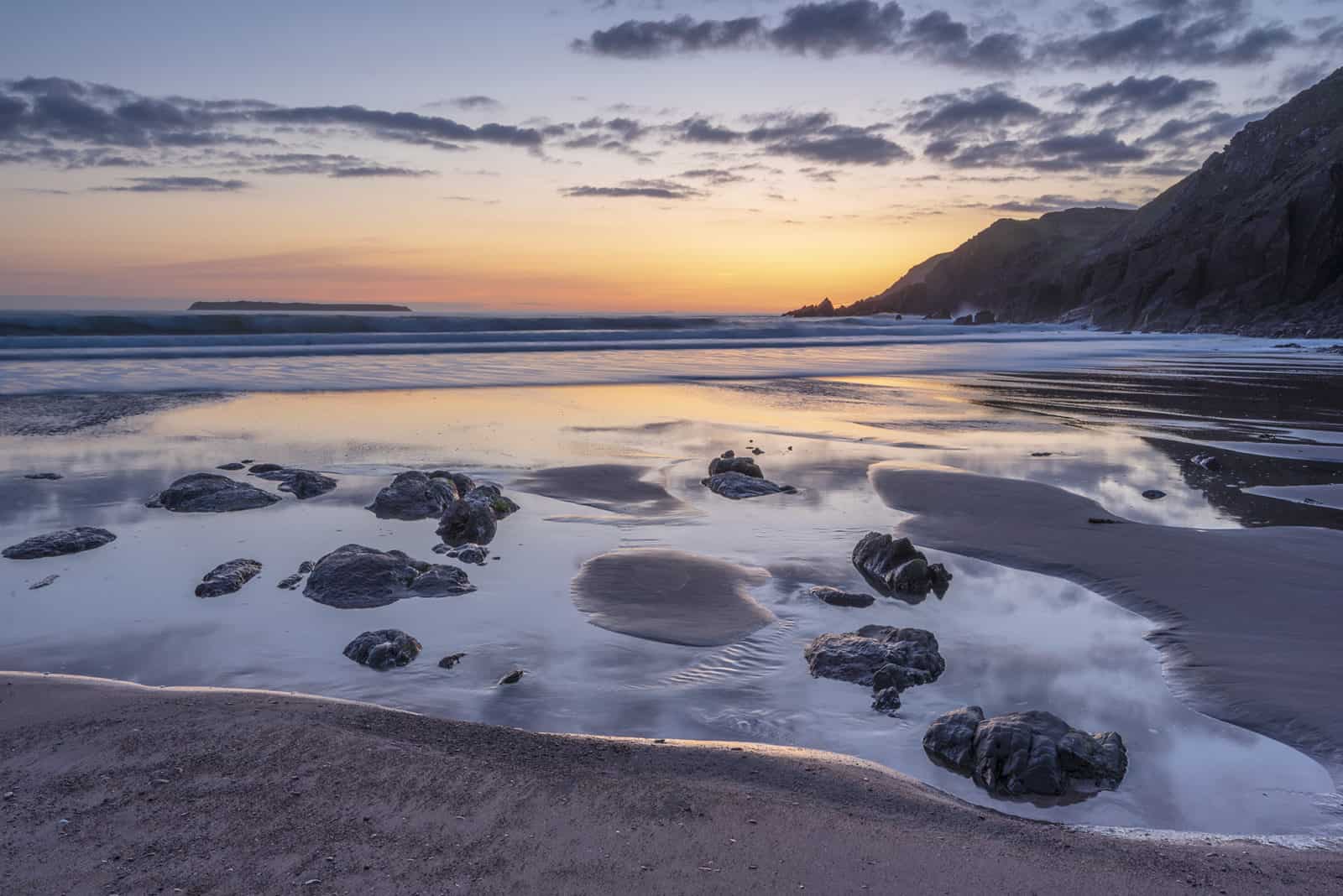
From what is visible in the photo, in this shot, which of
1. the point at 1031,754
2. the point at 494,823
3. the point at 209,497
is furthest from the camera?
the point at 209,497

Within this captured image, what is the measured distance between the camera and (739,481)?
7.85m

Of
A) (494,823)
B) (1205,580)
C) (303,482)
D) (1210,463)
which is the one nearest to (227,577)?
(303,482)

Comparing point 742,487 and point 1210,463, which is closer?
point 742,487

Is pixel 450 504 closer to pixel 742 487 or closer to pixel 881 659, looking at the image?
pixel 742 487

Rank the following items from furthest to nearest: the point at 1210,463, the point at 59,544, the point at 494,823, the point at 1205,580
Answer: the point at 1210,463
the point at 59,544
the point at 1205,580
the point at 494,823

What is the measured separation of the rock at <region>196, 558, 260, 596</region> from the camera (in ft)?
16.3

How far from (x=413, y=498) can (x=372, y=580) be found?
2036mm

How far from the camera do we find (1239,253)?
157 feet

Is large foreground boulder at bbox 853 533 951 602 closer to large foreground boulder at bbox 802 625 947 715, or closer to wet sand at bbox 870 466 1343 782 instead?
wet sand at bbox 870 466 1343 782

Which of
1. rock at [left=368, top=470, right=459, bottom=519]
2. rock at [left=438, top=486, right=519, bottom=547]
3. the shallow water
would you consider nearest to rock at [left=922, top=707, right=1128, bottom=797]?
the shallow water

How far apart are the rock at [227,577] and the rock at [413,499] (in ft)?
4.86

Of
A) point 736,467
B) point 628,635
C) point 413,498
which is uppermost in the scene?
point 736,467

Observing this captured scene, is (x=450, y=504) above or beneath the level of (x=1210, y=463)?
beneath

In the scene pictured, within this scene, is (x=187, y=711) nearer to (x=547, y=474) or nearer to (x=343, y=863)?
(x=343, y=863)
